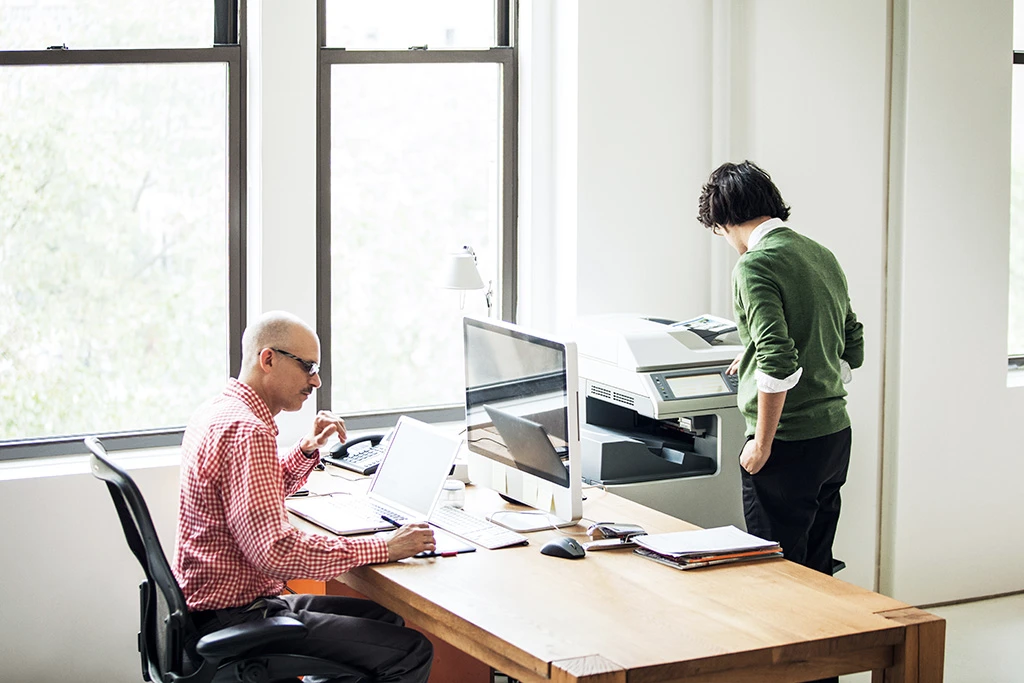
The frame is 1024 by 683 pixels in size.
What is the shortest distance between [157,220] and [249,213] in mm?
297

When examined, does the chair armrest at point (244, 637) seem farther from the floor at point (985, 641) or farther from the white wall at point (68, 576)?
the floor at point (985, 641)

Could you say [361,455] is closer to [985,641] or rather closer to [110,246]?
[110,246]

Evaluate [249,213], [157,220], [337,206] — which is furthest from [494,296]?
[157,220]

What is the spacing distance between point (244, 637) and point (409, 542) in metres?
0.44

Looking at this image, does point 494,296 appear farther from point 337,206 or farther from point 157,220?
point 157,220

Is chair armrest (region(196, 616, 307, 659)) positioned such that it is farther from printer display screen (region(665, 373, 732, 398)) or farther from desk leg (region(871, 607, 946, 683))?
printer display screen (region(665, 373, 732, 398))

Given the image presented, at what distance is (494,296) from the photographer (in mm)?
4320

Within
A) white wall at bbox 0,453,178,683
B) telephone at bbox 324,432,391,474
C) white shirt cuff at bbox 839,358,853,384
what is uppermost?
white shirt cuff at bbox 839,358,853,384

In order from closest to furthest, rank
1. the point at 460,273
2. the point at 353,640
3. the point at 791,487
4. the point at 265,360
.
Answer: the point at 353,640 < the point at 265,360 < the point at 791,487 < the point at 460,273

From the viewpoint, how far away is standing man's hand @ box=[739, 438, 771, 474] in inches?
128

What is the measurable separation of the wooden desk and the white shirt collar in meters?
1.03

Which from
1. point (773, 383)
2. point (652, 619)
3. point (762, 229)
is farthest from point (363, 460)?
point (652, 619)

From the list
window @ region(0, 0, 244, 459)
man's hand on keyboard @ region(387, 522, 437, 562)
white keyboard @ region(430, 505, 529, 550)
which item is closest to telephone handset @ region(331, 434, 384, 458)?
window @ region(0, 0, 244, 459)

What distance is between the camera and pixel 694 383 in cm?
357
